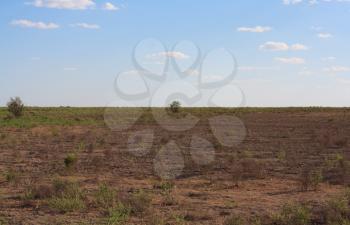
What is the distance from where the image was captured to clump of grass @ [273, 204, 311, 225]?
885 cm

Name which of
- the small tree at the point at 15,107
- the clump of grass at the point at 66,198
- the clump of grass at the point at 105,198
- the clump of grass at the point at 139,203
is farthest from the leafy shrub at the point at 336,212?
the small tree at the point at 15,107

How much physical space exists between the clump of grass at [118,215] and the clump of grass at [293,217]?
8.76 ft

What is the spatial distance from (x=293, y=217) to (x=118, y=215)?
10.3 ft

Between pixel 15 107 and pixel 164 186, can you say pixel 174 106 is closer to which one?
pixel 15 107

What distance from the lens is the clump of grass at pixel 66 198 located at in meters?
10.1

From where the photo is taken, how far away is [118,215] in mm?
9562

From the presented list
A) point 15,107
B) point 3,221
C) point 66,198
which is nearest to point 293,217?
point 66,198

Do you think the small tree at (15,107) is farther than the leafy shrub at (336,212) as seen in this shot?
Yes

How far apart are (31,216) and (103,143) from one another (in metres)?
15.5

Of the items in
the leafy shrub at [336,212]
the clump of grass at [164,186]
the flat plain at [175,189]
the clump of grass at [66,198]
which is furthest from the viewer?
the clump of grass at [164,186]

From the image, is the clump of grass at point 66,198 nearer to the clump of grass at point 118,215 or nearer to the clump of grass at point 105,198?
the clump of grass at point 105,198

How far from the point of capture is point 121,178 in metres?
14.4

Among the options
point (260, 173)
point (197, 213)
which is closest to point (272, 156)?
point (260, 173)

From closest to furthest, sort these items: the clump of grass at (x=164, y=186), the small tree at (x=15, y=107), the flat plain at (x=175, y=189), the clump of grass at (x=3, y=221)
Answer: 1. the clump of grass at (x=3, y=221)
2. the flat plain at (x=175, y=189)
3. the clump of grass at (x=164, y=186)
4. the small tree at (x=15, y=107)
